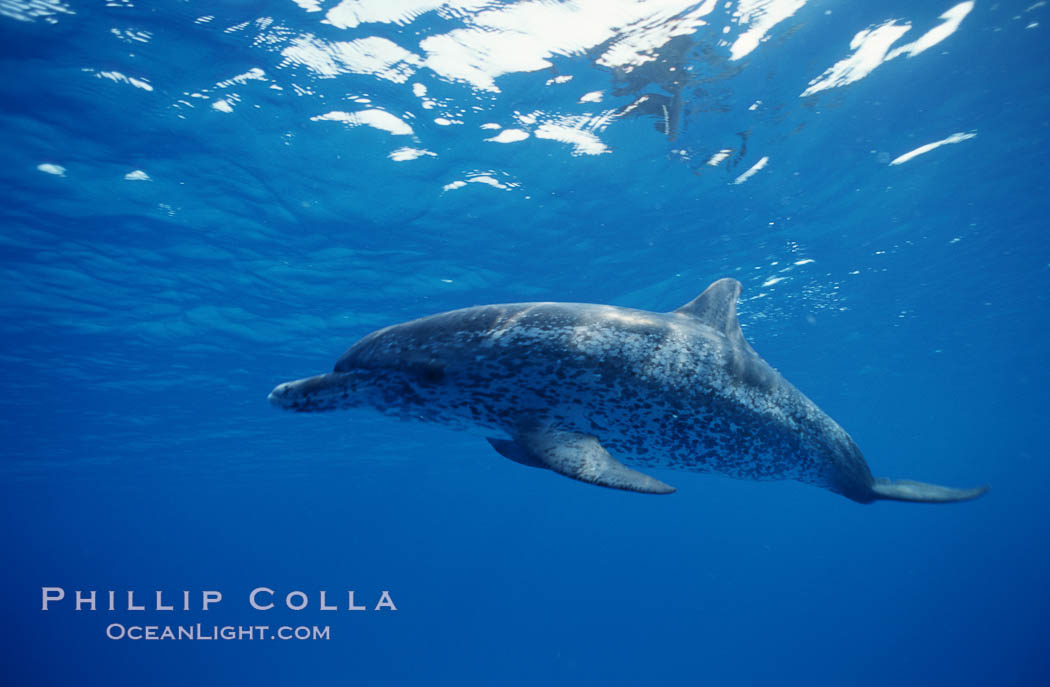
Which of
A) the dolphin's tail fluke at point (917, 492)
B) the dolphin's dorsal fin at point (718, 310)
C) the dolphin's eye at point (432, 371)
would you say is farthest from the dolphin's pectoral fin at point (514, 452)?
the dolphin's tail fluke at point (917, 492)

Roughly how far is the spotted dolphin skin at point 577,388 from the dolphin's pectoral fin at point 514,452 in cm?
2

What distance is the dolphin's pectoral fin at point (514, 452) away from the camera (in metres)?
3.49

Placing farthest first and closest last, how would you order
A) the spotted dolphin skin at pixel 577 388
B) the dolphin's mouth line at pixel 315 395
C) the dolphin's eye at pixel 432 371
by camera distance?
the dolphin's mouth line at pixel 315 395, the dolphin's eye at pixel 432 371, the spotted dolphin skin at pixel 577 388

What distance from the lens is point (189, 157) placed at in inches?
425

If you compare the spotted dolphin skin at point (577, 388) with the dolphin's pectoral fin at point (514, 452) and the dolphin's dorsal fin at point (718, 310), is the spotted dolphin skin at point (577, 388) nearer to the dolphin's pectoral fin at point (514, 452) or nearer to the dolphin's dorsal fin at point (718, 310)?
the dolphin's pectoral fin at point (514, 452)

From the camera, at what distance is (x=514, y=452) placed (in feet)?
13.1

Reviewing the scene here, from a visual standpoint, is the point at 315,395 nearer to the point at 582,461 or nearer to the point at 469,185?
the point at 582,461

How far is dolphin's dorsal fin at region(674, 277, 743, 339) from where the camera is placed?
464 cm

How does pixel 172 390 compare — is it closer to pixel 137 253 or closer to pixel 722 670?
pixel 137 253

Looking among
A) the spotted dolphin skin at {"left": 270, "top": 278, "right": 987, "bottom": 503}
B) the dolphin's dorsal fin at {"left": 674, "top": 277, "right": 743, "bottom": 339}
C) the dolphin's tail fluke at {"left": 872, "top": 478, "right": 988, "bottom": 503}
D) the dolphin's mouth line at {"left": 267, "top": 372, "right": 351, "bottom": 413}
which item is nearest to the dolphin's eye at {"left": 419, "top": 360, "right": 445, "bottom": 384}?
the spotted dolphin skin at {"left": 270, "top": 278, "right": 987, "bottom": 503}

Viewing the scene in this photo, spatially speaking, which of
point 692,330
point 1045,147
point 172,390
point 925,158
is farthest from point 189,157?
point 1045,147

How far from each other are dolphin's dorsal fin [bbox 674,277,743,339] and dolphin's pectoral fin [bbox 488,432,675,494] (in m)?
1.87

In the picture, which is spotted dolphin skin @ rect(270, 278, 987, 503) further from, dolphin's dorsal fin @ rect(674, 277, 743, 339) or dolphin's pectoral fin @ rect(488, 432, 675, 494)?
dolphin's dorsal fin @ rect(674, 277, 743, 339)

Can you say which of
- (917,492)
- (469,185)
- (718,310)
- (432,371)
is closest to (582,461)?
(432,371)
